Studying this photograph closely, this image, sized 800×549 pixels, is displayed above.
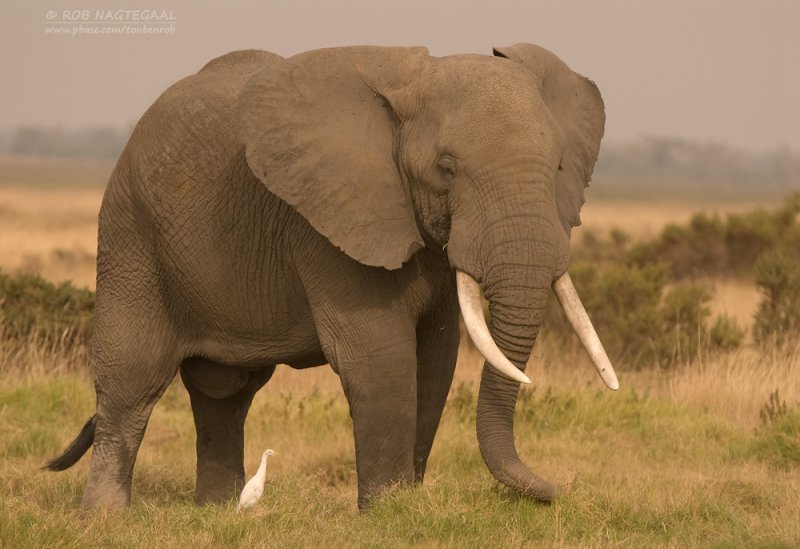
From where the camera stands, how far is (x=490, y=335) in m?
6.45

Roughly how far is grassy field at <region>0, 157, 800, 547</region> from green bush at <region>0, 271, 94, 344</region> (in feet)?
0.52

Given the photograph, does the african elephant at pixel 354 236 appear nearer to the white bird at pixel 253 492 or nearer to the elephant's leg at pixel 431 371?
the elephant's leg at pixel 431 371

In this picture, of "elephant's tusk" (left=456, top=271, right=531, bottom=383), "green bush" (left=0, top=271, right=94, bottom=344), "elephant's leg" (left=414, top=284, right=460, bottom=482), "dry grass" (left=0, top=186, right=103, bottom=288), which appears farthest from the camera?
"dry grass" (left=0, top=186, right=103, bottom=288)

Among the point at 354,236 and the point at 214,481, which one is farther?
the point at 214,481

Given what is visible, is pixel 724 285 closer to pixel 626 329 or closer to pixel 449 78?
pixel 626 329

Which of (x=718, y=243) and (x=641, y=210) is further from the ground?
(x=718, y=243)

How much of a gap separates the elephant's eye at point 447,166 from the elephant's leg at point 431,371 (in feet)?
3.25

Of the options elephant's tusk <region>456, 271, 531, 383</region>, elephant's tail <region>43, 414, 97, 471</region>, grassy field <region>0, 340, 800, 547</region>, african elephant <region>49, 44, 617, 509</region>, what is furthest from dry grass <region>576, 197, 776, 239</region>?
elephant's tusk <region>456, 271, 531, 383</region>

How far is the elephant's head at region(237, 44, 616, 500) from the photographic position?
6.41 m

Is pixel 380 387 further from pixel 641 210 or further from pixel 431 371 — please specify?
pixel 641 210

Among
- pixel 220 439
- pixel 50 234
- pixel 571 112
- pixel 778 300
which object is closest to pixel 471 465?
pixel 220 439

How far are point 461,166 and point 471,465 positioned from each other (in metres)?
3.26

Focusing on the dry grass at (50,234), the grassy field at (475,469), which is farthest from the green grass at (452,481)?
the dry grass at (50,234)

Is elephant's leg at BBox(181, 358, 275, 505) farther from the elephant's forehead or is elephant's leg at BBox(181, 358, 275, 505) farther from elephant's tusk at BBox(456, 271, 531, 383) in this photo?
the elephant's forehead
